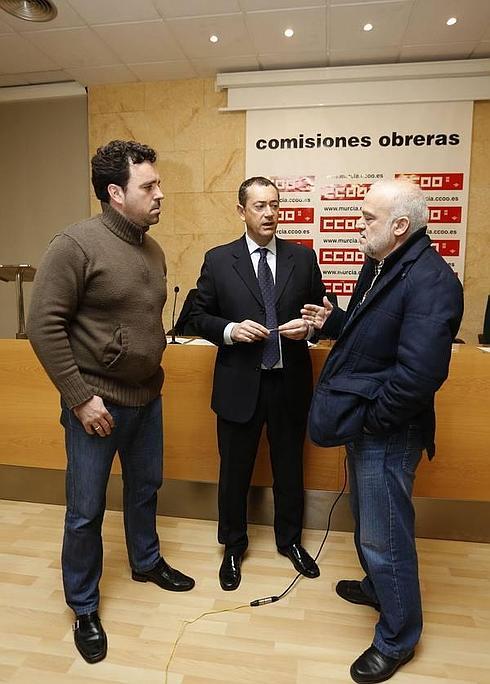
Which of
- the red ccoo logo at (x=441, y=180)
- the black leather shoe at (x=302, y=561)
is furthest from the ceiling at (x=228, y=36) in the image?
the black leather shoe at (x=302, y=561)

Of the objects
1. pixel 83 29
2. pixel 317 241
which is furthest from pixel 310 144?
pixel 83 29

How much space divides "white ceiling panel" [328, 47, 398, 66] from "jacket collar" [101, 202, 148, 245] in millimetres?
3430

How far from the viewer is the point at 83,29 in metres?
3.78

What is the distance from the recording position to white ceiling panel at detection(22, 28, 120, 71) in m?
3.86

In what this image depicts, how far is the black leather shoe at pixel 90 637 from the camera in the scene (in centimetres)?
155

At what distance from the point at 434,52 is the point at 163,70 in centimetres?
243

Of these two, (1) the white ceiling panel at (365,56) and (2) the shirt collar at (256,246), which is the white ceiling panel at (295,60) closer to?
(1) the white ceiling panel at (365,56)

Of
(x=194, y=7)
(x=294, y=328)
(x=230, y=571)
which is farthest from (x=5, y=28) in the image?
(x=230, y=571)

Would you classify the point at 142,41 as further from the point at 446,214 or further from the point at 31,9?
the point at 446,214

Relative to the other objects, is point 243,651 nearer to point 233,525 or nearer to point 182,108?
point 233,525

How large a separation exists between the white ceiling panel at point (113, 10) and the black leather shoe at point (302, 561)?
146 inches

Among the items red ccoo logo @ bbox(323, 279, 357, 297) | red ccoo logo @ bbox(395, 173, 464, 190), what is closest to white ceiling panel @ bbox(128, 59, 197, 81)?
red ccoo logo @ bbox(395, 173, 464, 190)

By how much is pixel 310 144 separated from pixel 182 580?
155 inches

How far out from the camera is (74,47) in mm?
4059
